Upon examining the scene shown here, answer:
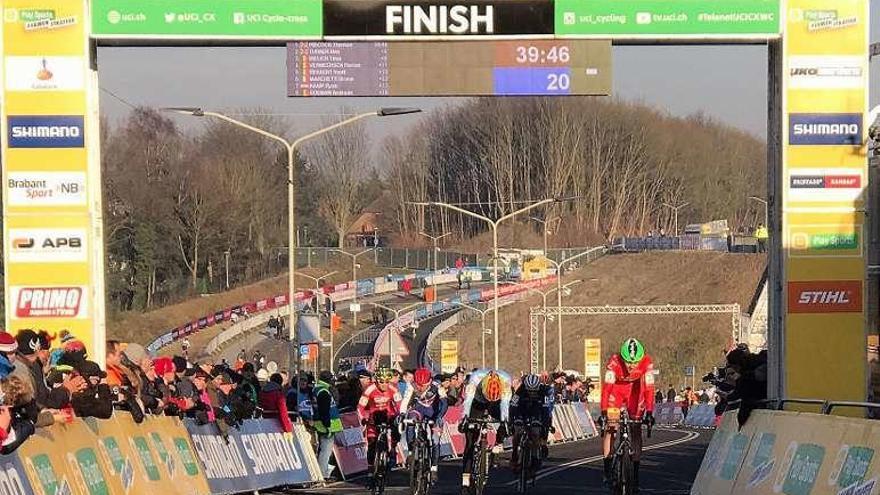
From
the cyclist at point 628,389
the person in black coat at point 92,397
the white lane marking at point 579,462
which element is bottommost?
the white lane marking at point 579,462

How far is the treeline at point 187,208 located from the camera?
306 ft

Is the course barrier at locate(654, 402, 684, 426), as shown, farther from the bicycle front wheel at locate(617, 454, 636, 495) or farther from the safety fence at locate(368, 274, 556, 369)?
the bicycle front wheel at locate(617, 454, 636, 495)

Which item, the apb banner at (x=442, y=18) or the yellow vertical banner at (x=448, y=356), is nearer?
the apb banner at (x=442, y=18)

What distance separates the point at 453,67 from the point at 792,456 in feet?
30.1

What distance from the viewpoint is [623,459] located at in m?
19.0

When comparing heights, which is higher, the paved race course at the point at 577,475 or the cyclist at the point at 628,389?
the cyclist at the point at 628,389

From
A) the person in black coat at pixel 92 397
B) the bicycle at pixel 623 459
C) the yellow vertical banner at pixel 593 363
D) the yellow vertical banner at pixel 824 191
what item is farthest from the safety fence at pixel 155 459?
the yellow vertical banner at pixel 593 363

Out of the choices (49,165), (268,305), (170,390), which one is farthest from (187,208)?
(170,390)

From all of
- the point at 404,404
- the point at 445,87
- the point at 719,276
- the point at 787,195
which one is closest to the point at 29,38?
the point at 445,87

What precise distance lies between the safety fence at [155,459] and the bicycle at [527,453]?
3312 mm

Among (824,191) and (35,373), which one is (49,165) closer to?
(35,373)

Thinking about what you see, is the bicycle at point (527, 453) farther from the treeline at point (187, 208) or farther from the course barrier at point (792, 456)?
the treeline at point (187, 208)

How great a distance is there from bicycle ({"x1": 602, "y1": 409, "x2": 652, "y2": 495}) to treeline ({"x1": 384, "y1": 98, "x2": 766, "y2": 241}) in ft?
306

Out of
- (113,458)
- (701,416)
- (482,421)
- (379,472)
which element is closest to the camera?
(113,458)
